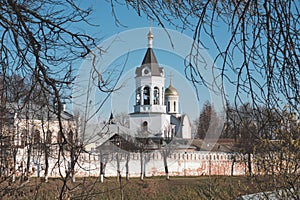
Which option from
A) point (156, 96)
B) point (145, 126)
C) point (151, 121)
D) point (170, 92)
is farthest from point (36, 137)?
point (170, 92)

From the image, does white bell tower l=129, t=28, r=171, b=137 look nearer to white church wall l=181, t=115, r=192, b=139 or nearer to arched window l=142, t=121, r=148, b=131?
arched window l=142, t=121, r=148, b=131

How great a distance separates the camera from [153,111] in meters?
23.1

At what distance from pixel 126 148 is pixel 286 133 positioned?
50.0ft

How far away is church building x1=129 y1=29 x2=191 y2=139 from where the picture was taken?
70.0 feet

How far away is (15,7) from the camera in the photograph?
68.6 inches

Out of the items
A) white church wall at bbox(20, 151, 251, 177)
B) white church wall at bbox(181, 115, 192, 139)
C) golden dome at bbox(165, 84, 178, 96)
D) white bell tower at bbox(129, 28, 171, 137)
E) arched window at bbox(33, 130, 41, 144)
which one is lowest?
white church wall at bbox(20, 151, 251, 177)

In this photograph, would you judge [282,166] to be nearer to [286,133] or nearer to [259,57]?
[286,133]

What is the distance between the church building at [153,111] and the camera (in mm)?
21337

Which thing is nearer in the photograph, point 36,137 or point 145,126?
point 36,137

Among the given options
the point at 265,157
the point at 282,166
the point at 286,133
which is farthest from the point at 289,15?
the point at 265,157

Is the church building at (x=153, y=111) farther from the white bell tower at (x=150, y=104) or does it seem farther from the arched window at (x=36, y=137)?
the arched window at (x=36, y=137)

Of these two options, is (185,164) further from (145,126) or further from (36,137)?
(36,137)

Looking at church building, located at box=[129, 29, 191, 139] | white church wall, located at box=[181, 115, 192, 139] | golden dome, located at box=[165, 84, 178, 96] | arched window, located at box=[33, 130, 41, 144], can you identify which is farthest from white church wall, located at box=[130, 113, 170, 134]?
arched window, located at box=[33, 130, 41, 144]

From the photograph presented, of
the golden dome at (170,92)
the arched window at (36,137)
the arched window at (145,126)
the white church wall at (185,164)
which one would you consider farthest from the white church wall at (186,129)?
the arched window at (36,137)
